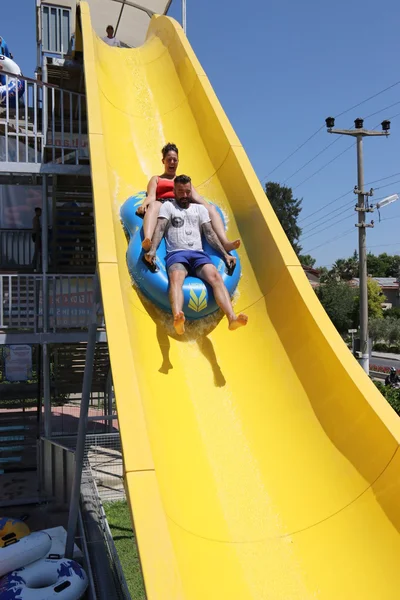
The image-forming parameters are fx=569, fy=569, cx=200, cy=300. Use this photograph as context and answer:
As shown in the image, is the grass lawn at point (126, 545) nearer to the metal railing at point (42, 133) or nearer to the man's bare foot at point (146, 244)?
the man's bare foot at point (146, 244)

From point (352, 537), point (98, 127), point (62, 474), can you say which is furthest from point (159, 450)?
point (62, 474)

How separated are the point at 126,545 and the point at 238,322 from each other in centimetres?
391

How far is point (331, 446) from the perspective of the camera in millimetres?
4227

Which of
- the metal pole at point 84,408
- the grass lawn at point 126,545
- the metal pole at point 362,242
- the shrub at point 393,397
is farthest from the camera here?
the metal pole at point 362,242

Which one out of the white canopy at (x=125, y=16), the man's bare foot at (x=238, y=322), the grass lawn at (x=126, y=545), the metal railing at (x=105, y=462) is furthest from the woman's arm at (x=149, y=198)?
the white canopy at (x=125, y=16)

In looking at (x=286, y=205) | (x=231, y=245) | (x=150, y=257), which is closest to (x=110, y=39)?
(x=231, y=245)

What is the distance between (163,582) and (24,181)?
9577 mm

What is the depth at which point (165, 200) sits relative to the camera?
635 cm

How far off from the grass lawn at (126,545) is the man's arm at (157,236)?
2848 mm

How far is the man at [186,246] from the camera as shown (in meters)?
5.38

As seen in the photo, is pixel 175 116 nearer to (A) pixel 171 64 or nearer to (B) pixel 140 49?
(A) pixel 171 64

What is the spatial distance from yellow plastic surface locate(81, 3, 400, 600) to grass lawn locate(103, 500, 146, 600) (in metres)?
2.04

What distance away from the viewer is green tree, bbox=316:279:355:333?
130ft

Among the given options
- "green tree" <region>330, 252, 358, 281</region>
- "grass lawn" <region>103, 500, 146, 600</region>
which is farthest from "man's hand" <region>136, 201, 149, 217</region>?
"green tree" <region>330, 252, 358, 281</region>
